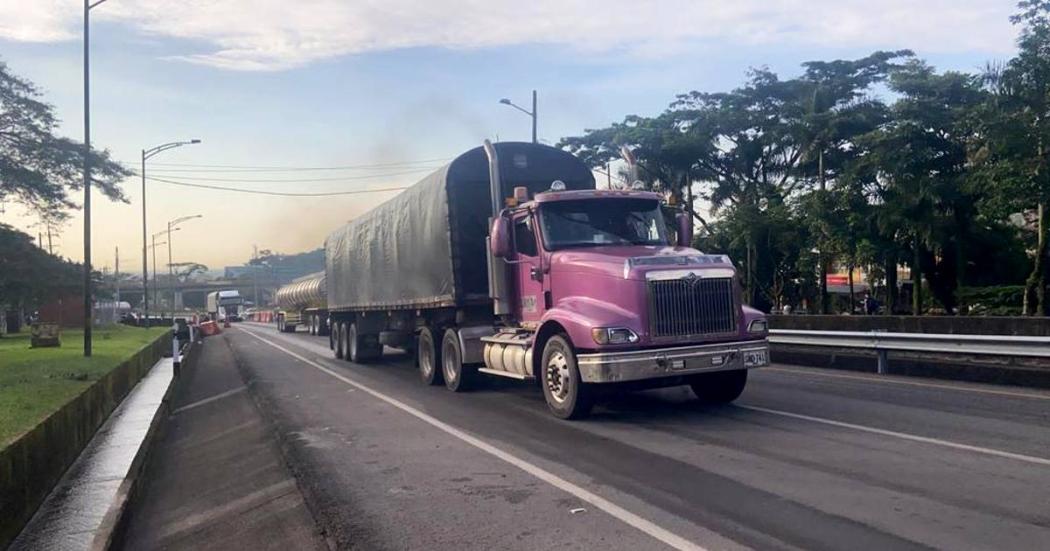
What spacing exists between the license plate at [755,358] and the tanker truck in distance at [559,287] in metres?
0.02

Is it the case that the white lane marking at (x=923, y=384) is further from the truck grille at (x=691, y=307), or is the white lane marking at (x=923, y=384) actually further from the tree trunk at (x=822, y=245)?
the tree trunk at (x=822, y=245)

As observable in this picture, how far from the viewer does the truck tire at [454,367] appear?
1449 centimetres

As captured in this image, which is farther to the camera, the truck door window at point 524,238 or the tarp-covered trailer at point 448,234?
the tarp-covered trailer at point 448,234

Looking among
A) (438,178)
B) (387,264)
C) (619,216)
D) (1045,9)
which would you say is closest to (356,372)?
(387,264)

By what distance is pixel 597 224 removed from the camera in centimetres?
1197

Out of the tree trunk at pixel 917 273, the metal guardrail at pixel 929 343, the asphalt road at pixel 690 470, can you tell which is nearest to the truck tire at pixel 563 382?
the asphalt road at pixel 690 470

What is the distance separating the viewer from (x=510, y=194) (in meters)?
14.0

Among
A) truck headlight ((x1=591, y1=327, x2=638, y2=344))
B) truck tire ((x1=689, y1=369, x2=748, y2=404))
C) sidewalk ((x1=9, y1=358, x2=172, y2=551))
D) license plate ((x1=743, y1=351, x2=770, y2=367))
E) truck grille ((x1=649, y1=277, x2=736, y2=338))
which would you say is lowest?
sidewalk ((x1=9, y1=358, x2=172, y2=551))

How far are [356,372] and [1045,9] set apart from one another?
18.2 m

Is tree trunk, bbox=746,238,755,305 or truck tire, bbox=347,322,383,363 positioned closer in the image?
truck tire, bbox=347,322,383,363

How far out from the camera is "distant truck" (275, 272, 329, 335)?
42562mm

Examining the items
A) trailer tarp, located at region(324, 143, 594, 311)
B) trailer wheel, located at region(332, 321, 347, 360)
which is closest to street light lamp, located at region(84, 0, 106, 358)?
trailer wheel, located at region(332, 321, 347, 360)

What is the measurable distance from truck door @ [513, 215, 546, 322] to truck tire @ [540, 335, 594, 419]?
0.87 meters

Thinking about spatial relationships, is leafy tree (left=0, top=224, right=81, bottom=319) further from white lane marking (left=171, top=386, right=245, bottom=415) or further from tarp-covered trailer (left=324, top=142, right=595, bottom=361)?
tarp-covered trailer (left=324, top=142, right=595, bottom=361)
